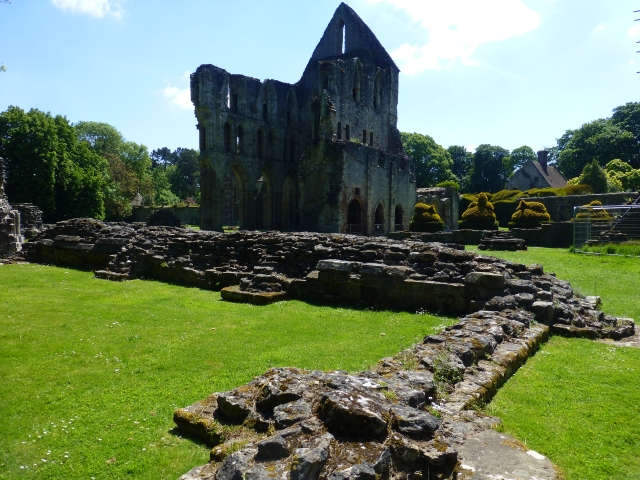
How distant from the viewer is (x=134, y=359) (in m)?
6.45

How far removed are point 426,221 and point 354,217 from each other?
18.6 ft

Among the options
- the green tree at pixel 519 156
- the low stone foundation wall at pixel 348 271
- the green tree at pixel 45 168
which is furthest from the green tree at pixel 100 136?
the green tree at pixel 519 156

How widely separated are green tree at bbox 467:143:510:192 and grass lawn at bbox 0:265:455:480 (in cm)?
7949

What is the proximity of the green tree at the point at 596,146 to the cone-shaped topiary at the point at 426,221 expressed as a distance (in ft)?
138

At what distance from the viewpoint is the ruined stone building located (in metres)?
32.0

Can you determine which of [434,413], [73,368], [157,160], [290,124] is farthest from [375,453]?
[157,160]

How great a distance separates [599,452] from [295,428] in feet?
9.03

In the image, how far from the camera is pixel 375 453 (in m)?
3.23

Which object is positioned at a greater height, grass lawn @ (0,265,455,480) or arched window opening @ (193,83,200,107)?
arched window opening @ (193,83,200,107)

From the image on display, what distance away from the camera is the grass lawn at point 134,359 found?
4016 mm

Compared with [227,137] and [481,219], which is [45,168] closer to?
[227,137]

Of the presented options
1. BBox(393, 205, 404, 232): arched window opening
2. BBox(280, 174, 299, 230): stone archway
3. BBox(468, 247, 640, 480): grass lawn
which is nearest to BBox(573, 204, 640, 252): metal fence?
BBox(393, 205, 404, 232): arched window opening

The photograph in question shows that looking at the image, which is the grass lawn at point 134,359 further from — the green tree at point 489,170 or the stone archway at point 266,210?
the green tree at point 489,170

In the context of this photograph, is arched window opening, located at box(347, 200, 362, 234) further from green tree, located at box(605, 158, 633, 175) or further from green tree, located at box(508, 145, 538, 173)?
green tree, located at box(508, 145, 538, 173)
